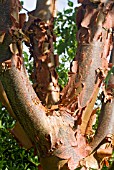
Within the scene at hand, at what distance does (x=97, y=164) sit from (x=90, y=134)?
0.21m

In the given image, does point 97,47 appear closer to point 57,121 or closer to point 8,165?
point 57,121

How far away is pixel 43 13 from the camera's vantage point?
2186mm

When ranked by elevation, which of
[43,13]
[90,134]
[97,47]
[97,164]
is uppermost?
[43,13]

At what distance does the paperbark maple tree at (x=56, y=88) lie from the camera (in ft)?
5.54

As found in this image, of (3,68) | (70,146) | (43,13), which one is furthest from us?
(43,13)

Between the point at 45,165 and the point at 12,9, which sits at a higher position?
the point at 12,9

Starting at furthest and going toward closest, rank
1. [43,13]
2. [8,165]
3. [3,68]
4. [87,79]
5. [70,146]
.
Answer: [8,165] → [43,13] → [87,79] → [70,146] → [3,68]

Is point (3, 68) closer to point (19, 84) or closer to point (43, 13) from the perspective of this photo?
point (19, 84)

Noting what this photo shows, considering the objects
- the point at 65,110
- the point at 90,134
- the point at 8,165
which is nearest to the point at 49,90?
the point at 65,110

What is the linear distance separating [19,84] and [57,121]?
1.03 feet

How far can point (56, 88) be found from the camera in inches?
83.0

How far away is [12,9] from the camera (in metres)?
1.69

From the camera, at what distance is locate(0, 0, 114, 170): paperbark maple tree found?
169cm

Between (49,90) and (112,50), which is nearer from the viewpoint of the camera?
(49,90)
